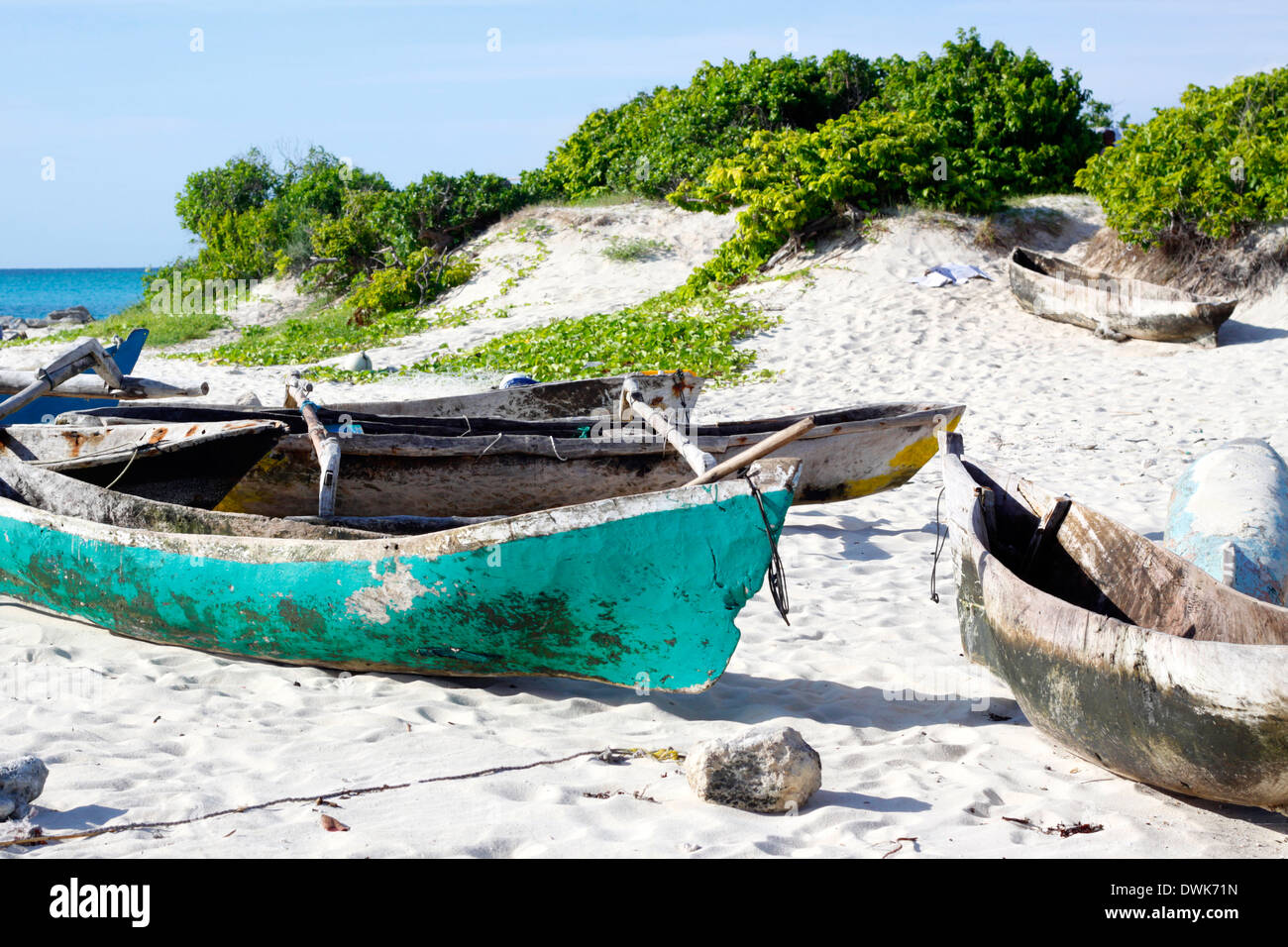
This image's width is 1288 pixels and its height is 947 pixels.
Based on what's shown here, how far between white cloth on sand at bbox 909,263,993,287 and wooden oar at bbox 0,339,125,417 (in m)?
10.6

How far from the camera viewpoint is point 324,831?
2.86 meters

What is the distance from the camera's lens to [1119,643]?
3.08 meters

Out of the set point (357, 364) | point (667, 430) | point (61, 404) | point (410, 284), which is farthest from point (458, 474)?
point (410, 284)

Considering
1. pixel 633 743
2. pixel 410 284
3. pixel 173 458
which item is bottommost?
pixel 633 743

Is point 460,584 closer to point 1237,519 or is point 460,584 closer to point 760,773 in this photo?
point 760,773

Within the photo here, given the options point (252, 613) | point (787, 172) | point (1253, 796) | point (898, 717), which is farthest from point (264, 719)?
point (787, 172)

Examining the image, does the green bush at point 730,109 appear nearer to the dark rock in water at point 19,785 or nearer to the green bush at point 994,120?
the green bush at point 994,120

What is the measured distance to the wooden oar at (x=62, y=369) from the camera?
239 inches

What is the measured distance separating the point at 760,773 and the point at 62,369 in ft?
17.7

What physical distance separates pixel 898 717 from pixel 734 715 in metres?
0.65

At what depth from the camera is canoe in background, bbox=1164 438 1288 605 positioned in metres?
4.37

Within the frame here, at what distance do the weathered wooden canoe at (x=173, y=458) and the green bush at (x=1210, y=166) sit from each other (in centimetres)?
1158

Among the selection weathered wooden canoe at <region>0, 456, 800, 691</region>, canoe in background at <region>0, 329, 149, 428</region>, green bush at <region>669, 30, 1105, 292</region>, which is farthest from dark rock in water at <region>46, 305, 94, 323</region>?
weathered wooden canoe at <region>0, 456, 800, 691</region>

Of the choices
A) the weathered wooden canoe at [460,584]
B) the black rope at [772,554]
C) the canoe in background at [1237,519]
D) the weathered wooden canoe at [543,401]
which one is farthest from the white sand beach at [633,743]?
the weathered wooden canoe at [543,401]
